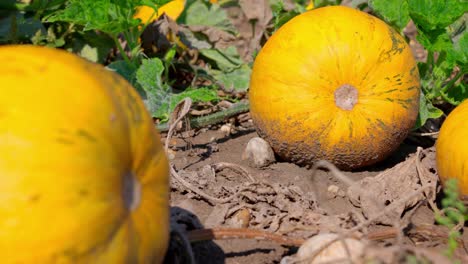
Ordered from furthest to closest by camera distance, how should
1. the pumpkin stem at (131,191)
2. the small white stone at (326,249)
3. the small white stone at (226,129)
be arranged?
the small white stone at (226,129)
the small white stone at (326,249)
the pumpkin stem at (131,191)

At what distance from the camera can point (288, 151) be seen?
3896mm

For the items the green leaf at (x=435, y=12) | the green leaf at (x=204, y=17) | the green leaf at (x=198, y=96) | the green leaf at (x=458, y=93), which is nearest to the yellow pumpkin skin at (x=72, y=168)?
the green leaf at (x=198, y=96)

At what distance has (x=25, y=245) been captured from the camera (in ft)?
6.55

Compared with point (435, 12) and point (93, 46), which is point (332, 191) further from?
point (93, 46)

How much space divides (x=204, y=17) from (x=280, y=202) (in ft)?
7.14

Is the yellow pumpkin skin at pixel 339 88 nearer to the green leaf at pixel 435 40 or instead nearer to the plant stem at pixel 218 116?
the green leaf at pixel 435 40

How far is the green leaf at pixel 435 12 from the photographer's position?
156 inches

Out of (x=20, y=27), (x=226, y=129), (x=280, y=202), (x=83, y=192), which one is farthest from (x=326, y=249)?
(x=20, y=27)

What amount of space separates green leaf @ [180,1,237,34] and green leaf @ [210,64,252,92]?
1.08 ft

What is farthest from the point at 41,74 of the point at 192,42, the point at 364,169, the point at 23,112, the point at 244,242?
the point at 192,42

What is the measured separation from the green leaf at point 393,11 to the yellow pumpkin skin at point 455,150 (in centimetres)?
77

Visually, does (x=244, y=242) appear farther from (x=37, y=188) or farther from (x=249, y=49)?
(x=249, y=49)

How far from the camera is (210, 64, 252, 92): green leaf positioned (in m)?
4.88

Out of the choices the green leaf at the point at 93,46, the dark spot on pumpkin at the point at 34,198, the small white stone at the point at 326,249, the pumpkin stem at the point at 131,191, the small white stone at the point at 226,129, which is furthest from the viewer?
Answer: the green leaf at the point at 93,46
